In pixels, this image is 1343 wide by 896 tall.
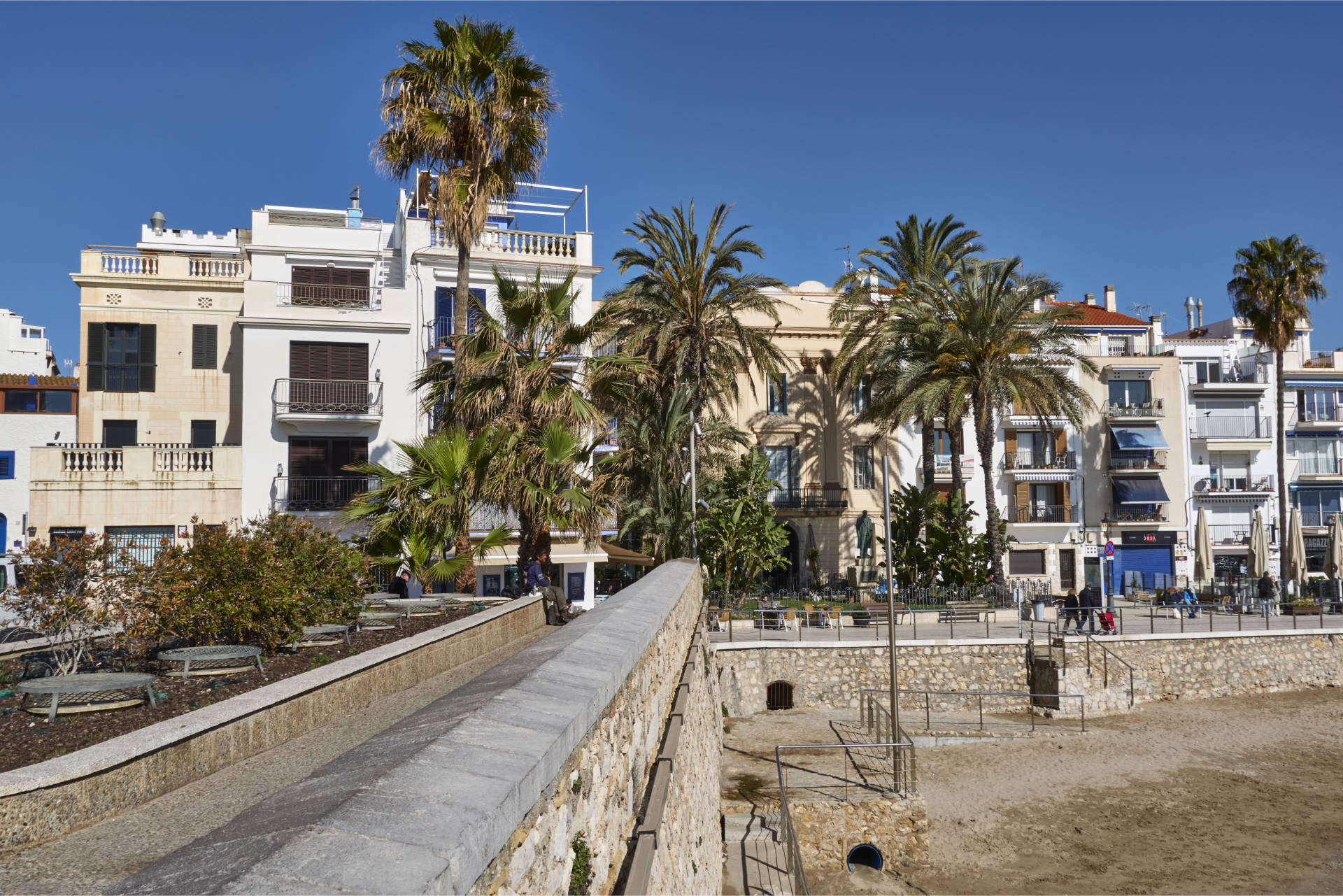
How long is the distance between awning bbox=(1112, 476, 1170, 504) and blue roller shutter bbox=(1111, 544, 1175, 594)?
2.42 meters

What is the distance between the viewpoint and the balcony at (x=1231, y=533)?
4656 cm

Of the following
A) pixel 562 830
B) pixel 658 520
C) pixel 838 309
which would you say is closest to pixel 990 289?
pixel 838 309

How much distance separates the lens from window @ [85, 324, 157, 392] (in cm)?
2952

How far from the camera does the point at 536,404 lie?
17406mm

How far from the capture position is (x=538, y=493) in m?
16.4

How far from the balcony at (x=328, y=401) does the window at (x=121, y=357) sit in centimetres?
539

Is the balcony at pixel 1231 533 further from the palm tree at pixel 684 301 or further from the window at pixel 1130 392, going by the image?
the palm tree at pixel 684 301

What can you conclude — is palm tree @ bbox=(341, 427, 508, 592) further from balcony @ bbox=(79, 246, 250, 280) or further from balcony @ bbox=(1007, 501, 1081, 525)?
balcony @ bbox=(1007, 501, 1081, 525)

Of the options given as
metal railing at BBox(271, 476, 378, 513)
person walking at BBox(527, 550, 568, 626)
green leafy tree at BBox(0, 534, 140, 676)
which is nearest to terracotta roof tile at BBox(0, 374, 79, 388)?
metal railing at BBox(271, 476, 378, 513)

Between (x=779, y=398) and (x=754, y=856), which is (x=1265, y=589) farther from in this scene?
(x=754, y=856)

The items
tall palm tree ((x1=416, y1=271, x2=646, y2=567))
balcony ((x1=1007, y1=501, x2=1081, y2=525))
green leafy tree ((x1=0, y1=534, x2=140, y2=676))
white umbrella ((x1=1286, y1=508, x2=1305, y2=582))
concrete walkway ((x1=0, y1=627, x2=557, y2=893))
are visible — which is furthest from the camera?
balcony ((x1=1007, y1=501, x2=1081, y2=525))

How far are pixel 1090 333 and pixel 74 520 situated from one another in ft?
142

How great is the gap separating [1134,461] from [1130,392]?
11.8 feet

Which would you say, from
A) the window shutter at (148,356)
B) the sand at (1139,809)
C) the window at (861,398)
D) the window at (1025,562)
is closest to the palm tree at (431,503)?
the sand at (1139,809)
